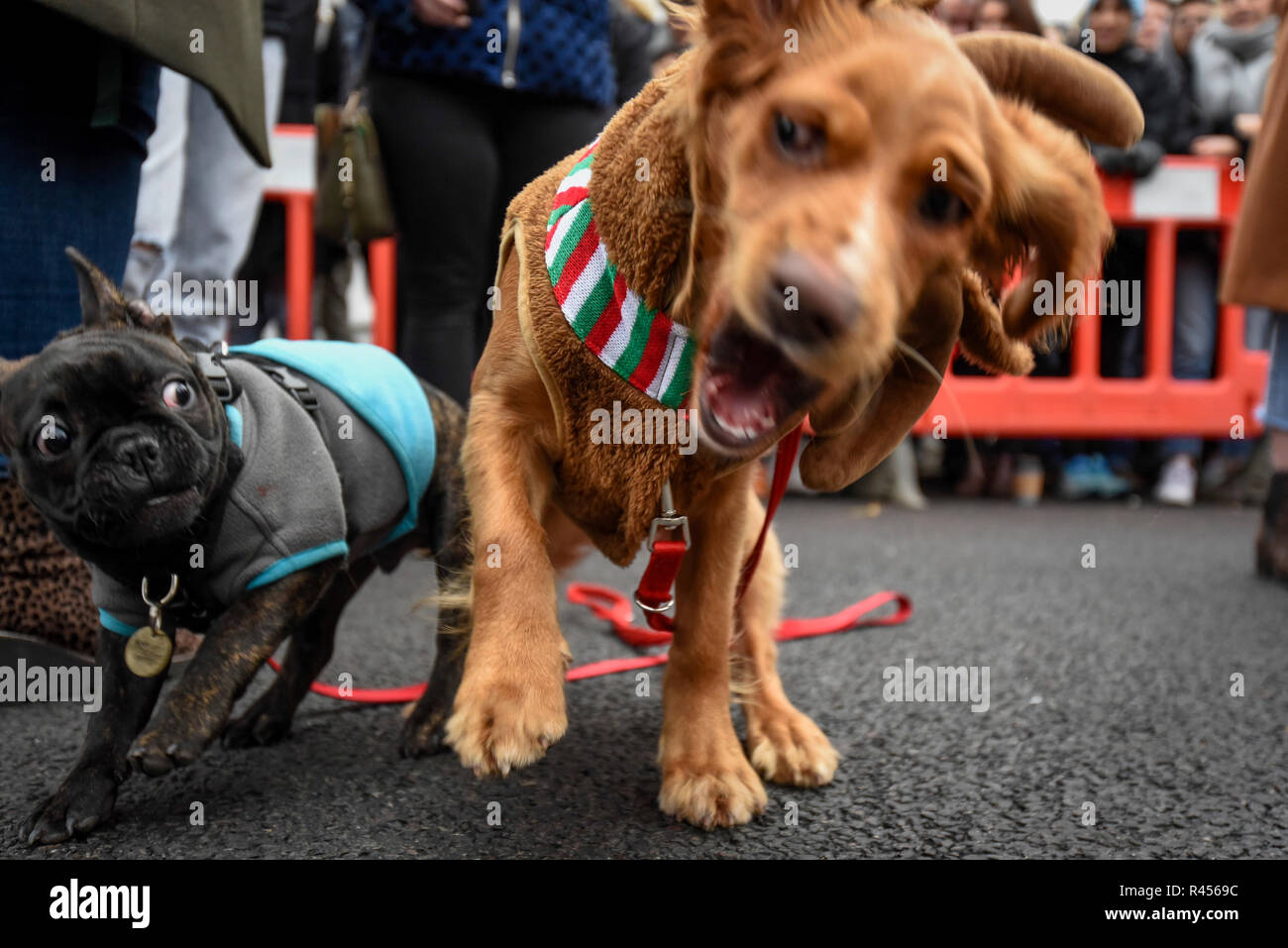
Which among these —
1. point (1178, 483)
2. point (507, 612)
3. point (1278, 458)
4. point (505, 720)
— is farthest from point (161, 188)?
point (1178, 483)

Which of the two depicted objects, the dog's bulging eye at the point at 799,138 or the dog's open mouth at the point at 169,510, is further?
the dog's open mouth at the point at 169,510

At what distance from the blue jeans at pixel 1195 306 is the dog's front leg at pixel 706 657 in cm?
543

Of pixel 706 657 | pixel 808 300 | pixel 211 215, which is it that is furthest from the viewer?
pixel 211 215

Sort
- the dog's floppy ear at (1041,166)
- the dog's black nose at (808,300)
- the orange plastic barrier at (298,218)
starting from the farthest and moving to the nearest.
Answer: the orange plastic barrier at (298,218) < the dog's floppy ear at (1041,166) < the dog's black nose at (808,300)

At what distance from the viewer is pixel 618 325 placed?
5.04ft

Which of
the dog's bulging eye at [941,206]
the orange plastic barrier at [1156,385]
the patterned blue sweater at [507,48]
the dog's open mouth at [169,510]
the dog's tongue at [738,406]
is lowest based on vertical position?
the orange plastic barrier at [1156,385]

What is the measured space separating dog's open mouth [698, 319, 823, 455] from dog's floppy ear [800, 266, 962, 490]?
19 cm

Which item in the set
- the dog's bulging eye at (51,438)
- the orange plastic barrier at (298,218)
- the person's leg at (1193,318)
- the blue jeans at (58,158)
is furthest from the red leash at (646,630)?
the person's leg at (1193,318)

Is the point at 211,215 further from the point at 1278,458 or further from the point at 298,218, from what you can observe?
the point at 1278,458

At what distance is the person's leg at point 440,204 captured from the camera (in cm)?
280

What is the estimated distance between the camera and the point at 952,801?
5.84ft

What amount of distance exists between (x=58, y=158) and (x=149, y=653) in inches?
40.8

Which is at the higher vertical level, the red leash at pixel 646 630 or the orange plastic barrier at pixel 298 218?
the orange plastic barrier at pixel 298 218

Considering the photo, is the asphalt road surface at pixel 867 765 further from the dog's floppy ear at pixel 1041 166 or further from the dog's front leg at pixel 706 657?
the dog's floppy ear at pixel 1041 166
